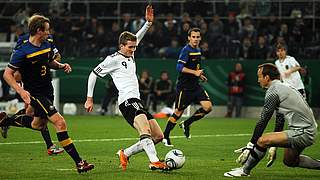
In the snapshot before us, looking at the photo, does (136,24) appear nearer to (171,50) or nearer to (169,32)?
→ (169,32)

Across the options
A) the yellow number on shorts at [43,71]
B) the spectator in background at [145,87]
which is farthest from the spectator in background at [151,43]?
the yellow number on shorts at [43,71]

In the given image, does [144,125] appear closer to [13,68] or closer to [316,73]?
[13,68]

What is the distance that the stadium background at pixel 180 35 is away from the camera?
31.9 m

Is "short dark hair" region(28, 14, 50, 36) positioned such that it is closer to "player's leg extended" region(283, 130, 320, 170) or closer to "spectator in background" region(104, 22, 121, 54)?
"player's leg extended" region(283, 130, 320, 170)

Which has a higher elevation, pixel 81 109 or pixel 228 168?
pixel 228 168

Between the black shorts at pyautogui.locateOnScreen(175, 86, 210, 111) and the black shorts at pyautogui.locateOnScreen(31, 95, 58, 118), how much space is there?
6.76m

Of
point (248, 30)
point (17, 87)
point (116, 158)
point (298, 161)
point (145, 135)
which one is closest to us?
point (298, 161)

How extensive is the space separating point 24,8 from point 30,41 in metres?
24.1

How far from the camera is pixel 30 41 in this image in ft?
44.0

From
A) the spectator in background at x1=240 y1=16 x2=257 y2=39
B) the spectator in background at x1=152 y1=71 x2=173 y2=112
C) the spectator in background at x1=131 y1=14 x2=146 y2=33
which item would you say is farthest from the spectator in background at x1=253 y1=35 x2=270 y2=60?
the spectator in background at x1=131 y1=14 x2=146 y2=33

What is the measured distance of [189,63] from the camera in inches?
779

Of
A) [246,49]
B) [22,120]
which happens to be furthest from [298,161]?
[246,49]

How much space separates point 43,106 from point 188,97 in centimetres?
699

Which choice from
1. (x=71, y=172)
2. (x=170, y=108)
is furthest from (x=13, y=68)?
(x=170, y=108)
